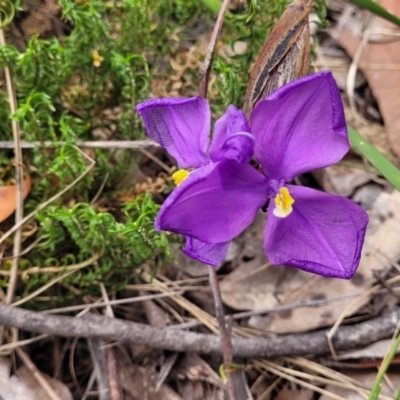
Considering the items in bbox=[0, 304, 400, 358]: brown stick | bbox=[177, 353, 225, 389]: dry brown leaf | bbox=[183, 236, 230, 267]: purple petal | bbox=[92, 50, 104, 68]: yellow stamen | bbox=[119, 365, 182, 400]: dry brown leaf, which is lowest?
→ bbox=[119, 365, 182, 400]: dry brown leaf

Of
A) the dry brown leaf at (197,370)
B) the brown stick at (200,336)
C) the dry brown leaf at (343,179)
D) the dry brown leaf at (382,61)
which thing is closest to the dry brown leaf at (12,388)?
the brown stick at (200,336)

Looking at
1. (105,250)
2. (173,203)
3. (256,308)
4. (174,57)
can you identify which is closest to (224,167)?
(173,203)

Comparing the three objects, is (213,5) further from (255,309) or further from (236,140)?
(255,309)

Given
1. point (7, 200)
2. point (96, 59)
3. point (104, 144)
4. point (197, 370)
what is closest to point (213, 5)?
point (96, 59)

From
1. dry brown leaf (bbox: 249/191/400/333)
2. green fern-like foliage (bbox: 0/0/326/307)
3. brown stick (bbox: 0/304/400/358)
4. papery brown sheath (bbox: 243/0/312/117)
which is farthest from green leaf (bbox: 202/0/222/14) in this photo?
brown stick (bbox: 0/304/400/358)

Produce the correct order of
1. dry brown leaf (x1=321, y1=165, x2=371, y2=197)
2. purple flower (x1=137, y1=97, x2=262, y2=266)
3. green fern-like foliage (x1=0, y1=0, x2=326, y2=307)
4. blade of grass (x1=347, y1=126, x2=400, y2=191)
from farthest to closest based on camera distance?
dry brown leaf (x1=321, y1=165, x2=371, y2=197), green fern-like foliage (x1=0, y1=0, x2=326, y2=307), blade of grass (x1=347, y1=126, x2=400, y2=191), purple flower (x1=137, y1=97, x2=262, y2=266)

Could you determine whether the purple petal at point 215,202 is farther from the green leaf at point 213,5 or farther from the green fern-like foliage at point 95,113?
the green leaf at point 213,5

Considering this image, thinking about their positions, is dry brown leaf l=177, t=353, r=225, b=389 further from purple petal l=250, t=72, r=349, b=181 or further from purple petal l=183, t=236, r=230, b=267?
purple petal l=250, t=72, r=349, b=181
